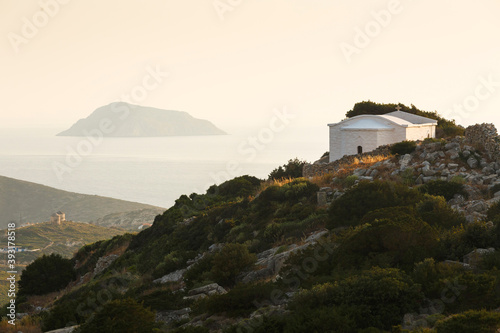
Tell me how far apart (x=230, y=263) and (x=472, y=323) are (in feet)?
29.2

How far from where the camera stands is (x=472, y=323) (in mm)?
8633

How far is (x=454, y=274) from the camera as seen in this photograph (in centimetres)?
1125

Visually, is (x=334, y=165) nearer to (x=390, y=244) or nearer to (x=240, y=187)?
(x=240, y=187)

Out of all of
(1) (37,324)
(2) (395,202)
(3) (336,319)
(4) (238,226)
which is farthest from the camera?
(4) (238,226)

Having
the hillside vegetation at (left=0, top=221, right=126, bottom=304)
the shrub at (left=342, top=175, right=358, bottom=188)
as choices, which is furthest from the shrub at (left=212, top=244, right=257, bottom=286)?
the hillside vegetation at (left=0, top=221, right=126, bottom=304)

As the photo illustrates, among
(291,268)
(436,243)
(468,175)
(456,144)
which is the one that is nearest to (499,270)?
(436,243)

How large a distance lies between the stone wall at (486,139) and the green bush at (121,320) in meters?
17.6

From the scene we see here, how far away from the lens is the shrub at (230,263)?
16188 millimetres

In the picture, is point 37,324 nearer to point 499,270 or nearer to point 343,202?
point 343,202

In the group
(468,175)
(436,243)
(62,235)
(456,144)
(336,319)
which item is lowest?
(62,235)

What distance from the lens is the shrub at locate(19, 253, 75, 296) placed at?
101 ft

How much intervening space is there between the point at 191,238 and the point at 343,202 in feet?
31.8

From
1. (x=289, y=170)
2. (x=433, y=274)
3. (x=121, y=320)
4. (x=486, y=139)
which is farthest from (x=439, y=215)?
(x=289, y=170)

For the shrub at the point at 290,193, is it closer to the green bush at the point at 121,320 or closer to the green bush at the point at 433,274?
the green bush at the point at 433,274
